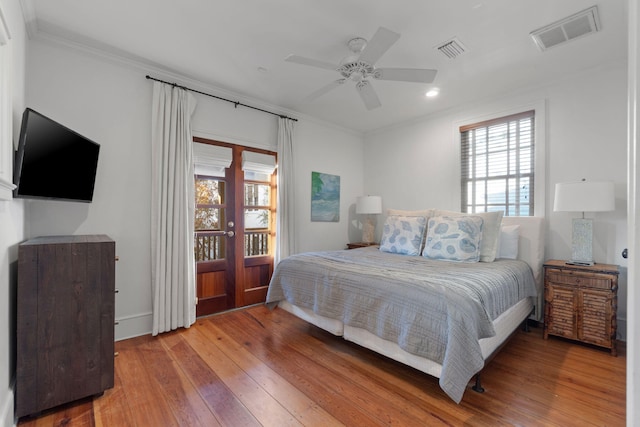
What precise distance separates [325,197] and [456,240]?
7.13 ft

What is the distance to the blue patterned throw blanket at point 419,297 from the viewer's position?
1742 mm

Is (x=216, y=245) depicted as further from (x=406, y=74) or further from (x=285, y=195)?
(x=406, y=74)

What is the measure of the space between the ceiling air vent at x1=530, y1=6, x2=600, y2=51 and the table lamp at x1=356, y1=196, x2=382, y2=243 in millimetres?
2668

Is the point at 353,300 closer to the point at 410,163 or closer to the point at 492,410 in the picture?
the point at 492,410

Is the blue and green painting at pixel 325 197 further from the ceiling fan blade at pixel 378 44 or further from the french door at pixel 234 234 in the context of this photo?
the ceiling fan blade at pixel 378 44

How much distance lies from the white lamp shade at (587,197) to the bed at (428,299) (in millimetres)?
448

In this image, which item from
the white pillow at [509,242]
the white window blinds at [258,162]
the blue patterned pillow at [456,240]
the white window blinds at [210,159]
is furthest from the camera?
the white window blinds at [258,162]

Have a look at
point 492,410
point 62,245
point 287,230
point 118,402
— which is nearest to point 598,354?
point 492,410

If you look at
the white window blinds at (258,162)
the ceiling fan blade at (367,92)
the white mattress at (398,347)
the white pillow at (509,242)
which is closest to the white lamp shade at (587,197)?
the white pillow at (509,242)

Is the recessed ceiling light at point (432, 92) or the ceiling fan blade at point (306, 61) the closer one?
the ceiling fan blade at point (306, 61)

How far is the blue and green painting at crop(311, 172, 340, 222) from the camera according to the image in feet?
14.9

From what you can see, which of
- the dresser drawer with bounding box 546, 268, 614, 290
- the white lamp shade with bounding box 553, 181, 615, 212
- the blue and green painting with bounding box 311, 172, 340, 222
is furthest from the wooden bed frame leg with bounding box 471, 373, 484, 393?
the blue and green painting with bounding box 311, 172, 340, 222

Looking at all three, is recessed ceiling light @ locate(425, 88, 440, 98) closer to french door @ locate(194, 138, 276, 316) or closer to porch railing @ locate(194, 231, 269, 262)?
french door @ locate(194, 138, 276, 316)

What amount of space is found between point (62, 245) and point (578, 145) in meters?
4.62
